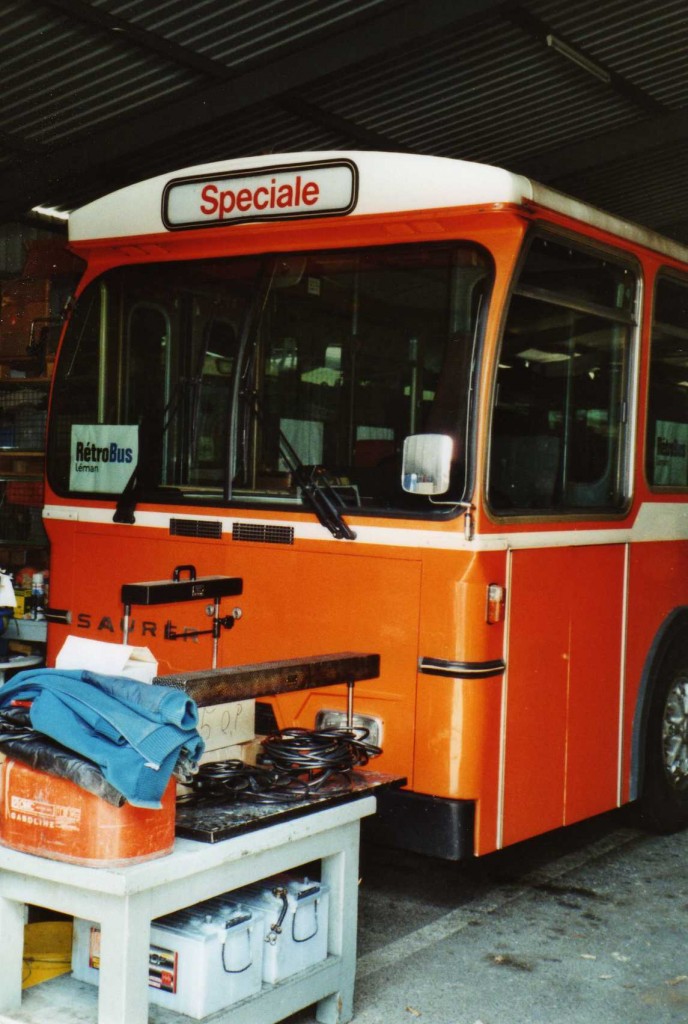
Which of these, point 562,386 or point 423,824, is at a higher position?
point 562,386

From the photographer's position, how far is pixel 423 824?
452 centimetres

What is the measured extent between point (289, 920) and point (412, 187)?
2.58 m

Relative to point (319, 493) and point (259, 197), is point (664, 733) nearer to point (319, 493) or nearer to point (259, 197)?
point (319, 493)

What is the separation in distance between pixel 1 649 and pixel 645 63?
672 centimetres

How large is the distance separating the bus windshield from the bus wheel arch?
6.03 feet

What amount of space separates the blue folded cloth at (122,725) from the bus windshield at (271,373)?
1.59 metres

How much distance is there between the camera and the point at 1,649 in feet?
25.6

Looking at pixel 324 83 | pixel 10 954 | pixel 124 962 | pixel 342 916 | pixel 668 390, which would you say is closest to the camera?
pixel 124 962

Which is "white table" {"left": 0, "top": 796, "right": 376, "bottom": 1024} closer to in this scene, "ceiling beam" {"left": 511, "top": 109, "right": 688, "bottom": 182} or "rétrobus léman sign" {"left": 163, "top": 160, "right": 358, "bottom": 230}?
"rétrobus léman sign" {"left": 163, "top": 160, "right": 358, "bottom": 230}

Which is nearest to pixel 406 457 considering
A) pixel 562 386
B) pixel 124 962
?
pixel 562 386

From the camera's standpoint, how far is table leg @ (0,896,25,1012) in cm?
339

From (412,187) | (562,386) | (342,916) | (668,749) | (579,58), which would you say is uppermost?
(579,58)

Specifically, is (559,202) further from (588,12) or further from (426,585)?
(588,12)

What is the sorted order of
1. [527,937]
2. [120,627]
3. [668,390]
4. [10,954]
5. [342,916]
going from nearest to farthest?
[10,954] < [342,916] < [527,937] < [120,627] < [668,390]
